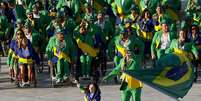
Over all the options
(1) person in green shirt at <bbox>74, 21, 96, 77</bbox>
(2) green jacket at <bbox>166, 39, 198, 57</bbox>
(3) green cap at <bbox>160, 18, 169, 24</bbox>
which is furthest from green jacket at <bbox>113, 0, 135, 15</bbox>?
(2) green jacket at <bbox>166, 39, 198, 57</bbox>

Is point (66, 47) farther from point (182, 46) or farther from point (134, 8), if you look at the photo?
point (134, 8)

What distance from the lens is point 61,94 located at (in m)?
A: 18.9

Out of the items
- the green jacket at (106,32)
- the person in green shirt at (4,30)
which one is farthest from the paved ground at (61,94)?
the person in green shirt at (4,30)

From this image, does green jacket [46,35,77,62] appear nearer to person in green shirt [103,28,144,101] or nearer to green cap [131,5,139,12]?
person in green shirt [103,28,144,101]

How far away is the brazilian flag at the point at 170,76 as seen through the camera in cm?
1359

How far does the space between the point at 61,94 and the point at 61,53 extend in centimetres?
114

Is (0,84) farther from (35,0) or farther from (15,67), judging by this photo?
(35,0)

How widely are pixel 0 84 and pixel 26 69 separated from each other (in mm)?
1081

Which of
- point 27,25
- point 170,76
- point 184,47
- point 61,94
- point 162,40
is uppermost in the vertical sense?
point 27,25

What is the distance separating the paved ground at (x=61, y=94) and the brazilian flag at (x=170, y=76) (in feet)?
13.5

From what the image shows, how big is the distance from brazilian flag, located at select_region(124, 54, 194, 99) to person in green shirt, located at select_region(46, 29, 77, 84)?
5446 mm

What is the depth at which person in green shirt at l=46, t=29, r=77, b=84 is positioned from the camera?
63.6 ft

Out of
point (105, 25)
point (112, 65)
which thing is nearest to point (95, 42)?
point (105, 25)

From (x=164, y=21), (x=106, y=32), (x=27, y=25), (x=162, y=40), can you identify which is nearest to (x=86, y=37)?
(x=106, y=32)
